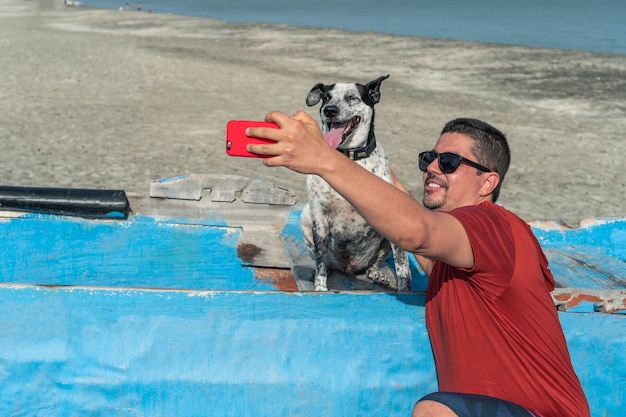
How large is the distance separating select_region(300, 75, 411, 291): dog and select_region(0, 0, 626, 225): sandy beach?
4410 millimetres

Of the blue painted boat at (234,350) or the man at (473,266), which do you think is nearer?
the man at (473,266)

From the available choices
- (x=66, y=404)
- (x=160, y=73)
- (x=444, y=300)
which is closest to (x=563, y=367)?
(x=444, y=300)

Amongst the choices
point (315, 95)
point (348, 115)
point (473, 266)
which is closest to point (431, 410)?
point (473, 266)

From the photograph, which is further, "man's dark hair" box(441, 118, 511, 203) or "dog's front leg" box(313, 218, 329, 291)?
"dog's front leg" box(313, 218, 329, 291)

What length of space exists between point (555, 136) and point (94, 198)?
9.41 m

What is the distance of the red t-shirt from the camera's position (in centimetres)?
268

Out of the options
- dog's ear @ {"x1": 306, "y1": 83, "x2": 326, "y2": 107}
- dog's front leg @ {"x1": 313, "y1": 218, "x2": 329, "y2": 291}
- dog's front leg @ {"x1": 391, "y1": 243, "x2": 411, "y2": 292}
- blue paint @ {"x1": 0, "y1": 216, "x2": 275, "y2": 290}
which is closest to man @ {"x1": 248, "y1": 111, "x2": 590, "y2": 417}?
dog's front leg @ {"x1": 391, "y1": 243, "x2": 411, "y2": 292}

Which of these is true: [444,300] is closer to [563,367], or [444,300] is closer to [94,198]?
[563,367]

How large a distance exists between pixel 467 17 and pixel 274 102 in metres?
38.3

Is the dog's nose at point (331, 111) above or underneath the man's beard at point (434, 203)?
above

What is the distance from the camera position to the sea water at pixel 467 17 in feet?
116

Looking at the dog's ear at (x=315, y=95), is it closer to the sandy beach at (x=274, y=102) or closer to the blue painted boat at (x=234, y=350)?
the blue painted boat at (x=234, y=350)

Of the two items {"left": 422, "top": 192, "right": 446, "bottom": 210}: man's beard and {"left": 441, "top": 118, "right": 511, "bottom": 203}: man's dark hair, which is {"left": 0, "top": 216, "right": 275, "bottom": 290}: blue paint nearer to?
{"left": 422, "top": 192, "right": 446, "bottom": 210}: man's beard

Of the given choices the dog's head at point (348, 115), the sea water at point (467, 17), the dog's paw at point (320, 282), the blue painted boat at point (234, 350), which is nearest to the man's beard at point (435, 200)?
the blue painted boat at point (234, 350)
